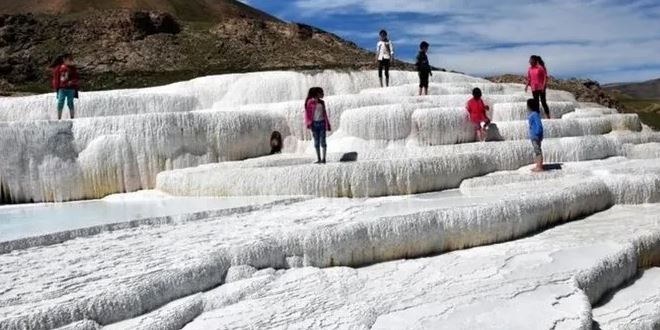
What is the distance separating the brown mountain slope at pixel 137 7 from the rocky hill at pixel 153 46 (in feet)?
108

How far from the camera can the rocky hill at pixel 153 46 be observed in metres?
28.0

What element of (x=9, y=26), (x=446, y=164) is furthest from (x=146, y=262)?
(x=9, y=26)

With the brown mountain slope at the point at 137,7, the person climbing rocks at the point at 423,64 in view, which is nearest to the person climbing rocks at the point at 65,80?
the person climbing rocks at the point at 423,64

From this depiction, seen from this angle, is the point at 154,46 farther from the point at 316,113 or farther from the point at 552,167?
the point at 552,167

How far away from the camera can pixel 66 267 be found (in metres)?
6.55

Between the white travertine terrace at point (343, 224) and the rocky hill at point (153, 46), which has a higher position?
the rocky hill at point (153, 46)

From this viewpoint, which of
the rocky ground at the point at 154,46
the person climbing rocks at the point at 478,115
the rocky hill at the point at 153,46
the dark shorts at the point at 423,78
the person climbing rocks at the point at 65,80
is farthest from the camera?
the rocky ground at the point at 154,46

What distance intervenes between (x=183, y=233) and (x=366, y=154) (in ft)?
18.1

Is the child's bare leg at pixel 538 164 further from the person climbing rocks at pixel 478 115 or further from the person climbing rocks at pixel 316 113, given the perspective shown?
the person climbing rocks at pixel 316 113

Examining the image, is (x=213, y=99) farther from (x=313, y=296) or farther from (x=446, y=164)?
(x=313, y=296)

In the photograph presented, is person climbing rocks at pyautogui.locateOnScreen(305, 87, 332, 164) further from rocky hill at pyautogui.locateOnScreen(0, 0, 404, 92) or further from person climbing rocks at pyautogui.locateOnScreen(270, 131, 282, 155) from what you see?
rocky hill at pyautogui.locateOnScreen(0, 0, 404, 92)

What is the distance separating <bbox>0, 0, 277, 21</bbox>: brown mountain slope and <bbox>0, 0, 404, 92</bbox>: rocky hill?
108 feet

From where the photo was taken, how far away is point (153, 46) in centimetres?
2972

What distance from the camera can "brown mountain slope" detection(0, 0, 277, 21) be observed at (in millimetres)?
64250
